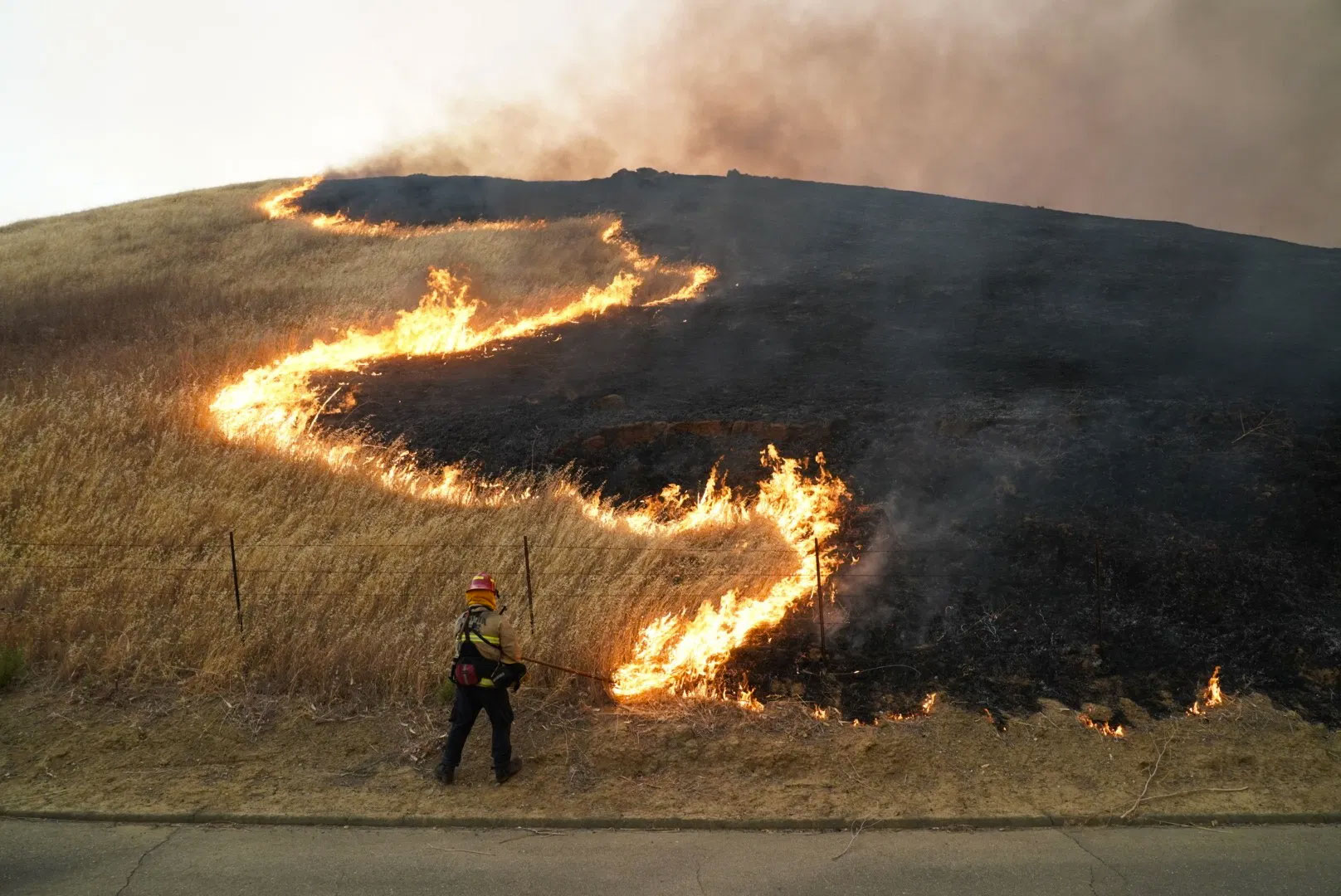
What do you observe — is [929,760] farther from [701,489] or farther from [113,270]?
[113,270]

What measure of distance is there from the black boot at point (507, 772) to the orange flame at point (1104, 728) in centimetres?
477

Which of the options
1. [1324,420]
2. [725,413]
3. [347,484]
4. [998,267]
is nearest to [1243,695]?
[1324,420]

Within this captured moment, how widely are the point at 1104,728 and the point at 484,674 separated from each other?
5.16 m

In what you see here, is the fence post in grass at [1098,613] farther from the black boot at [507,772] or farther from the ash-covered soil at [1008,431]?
the black boot at [507,772]

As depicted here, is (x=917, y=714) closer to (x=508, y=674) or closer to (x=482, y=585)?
(x=508, y=674)

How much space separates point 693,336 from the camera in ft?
59.9

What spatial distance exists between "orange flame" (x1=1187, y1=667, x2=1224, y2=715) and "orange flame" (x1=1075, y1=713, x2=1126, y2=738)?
0.71 meters

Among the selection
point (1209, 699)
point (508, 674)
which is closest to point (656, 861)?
point (508, 674)

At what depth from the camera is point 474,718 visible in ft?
24.4

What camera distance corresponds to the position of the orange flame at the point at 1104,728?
309 inches

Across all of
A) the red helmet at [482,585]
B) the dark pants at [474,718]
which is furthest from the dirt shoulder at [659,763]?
the red helmet at [482,585]

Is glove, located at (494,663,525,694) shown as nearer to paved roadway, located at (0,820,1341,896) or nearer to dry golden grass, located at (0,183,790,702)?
paved roadway, located at (0,820,1341,896)

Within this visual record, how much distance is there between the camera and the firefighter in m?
7.32

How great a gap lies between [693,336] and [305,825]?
503 inches
